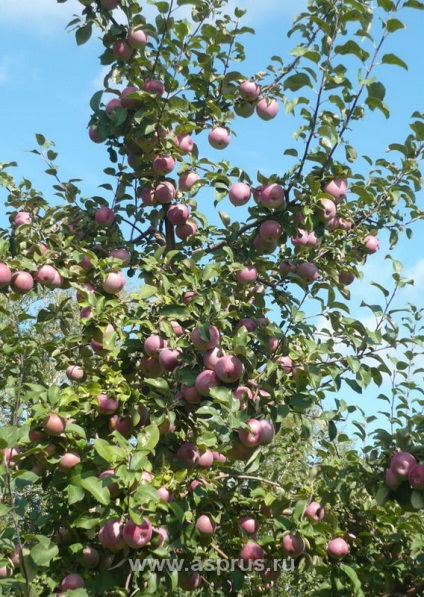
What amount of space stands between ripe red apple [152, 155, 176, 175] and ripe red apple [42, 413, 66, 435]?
1.69m

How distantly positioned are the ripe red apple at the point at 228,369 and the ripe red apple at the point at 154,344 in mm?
352

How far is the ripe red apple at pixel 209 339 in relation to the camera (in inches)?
130

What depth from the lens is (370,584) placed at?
3.76 m

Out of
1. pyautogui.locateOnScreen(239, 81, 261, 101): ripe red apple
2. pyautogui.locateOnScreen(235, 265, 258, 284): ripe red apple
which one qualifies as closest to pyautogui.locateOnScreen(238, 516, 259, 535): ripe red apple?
pyautogui.locateOnScreen(235, 265, 258, 284): ripe red apple

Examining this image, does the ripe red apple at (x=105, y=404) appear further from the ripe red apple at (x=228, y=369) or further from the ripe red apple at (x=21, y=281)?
the ripe red apple at (x=21, y=281)

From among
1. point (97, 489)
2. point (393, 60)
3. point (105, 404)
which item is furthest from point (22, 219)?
point (393, 60)

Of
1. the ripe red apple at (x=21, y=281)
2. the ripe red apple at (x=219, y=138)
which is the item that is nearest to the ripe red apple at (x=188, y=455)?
the ripe red apple at (x=21, y=281)

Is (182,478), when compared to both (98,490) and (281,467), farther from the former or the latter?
(281,467)

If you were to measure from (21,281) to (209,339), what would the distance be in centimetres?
130

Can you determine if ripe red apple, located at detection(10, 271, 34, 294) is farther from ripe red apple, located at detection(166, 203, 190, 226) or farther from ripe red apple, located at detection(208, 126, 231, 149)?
ripe red apple, located at detection(208, 126, 231, 149)

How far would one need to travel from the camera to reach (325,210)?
12.5ft

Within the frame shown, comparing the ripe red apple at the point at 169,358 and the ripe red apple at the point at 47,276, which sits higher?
the ripe red apple at the point at 47,276

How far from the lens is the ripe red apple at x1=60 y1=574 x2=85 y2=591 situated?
10.1ft

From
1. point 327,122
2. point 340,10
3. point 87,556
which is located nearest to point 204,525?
point 87,556
